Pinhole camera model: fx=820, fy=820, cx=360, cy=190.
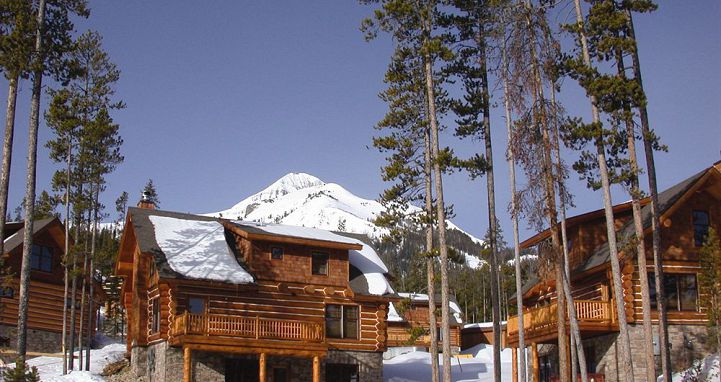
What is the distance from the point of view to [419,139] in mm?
29531

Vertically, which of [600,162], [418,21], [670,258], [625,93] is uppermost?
[418,21]

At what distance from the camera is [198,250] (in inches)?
1291

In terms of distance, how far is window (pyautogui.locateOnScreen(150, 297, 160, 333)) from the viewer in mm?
32081

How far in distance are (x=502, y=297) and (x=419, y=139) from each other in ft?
204

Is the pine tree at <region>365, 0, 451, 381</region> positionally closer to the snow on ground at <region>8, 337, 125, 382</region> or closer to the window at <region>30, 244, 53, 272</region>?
the snow on ground at <region>8, 337, 125, 382</region>

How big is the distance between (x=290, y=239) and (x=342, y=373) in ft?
20.2

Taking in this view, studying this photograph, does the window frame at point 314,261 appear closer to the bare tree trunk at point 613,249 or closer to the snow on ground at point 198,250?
the snow on ground at point 198,250

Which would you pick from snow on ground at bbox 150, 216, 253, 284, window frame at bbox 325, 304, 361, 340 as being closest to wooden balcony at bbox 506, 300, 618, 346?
window frame at bbox 325, 304, 361, 340

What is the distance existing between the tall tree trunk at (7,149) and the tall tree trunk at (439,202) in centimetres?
1290

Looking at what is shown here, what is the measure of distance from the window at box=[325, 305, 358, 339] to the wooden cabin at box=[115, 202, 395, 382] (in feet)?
0.14

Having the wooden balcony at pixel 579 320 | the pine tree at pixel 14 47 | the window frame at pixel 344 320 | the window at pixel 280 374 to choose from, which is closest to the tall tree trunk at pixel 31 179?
the pine tree at pixel 14 47

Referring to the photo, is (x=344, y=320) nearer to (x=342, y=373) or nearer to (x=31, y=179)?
(x=342, y=373)

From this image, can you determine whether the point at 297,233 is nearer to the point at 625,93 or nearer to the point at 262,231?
the point at 262,231

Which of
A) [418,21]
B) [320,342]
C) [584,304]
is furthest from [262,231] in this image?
[584,304]
